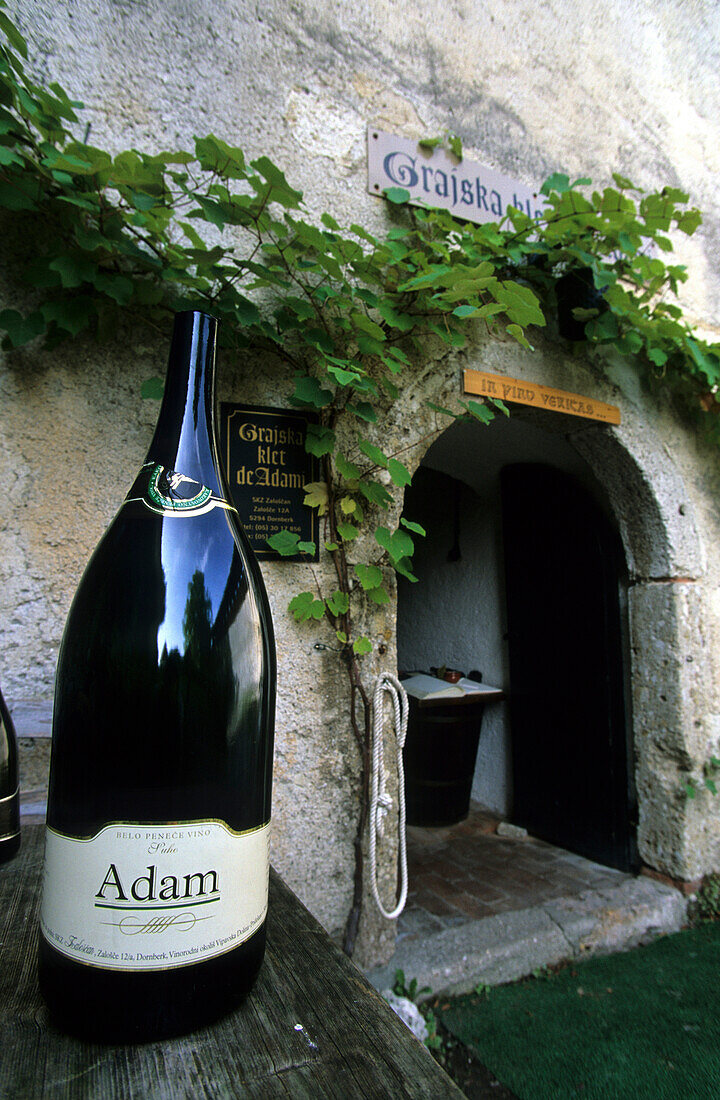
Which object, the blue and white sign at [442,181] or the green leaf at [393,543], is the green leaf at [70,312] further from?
the blue and white sign at [442,181]

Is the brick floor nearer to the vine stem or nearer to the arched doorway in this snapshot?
the arched doorway

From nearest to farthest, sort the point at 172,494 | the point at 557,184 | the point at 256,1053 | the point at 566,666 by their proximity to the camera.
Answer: the point at 256,1053
the point at 172,494
the point at 557,184
the point at 566,666

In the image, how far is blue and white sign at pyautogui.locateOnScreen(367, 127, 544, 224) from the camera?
1922 mm

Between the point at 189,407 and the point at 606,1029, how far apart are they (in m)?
2.08

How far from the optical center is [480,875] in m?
2.53

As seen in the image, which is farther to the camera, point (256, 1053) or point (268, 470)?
point (268, 470)

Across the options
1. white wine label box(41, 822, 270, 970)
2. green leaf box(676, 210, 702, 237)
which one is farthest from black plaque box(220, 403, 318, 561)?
green leaf box(676, 210, 702, 237)

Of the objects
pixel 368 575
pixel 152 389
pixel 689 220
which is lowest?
pixel 368 575

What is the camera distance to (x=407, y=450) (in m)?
1.82

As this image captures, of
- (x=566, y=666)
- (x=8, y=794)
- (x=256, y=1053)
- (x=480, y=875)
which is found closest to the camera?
(x=256, y=1053)

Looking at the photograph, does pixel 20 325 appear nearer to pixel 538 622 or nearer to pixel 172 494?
pixel 172 494

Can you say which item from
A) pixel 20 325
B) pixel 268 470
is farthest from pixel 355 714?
pixel 20 325

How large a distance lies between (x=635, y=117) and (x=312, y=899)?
3.49m

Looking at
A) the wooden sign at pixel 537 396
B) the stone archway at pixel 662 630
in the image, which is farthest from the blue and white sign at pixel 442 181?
the stone archway at pixel 662 630
